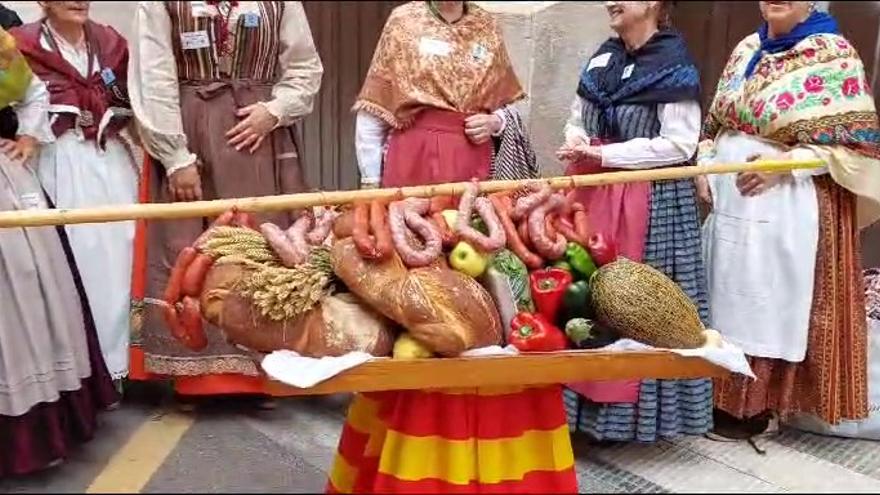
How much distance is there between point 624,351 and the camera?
154 centimetres

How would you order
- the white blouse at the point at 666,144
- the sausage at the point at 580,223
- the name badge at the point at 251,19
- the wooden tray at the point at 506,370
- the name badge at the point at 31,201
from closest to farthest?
the wooden tray at the point at 506,370 → the sausage at the point at 580,223 → the name badge at the point at 31,201 → the white blouse at the point at 666,144 → the name badge at the point at 251,19

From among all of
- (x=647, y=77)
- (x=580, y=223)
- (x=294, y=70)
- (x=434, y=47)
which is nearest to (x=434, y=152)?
(x=434, y=47)

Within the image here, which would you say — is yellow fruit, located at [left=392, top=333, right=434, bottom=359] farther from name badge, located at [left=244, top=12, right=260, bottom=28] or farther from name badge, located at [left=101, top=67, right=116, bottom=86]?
name badge, located at [left=101, top=67, right=116, bottom=86]

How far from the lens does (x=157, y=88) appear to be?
2.47m

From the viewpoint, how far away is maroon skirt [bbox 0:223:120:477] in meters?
1.93

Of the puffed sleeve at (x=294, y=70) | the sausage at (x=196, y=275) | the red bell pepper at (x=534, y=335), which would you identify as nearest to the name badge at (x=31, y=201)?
the puffed sleeve at (x=294, y=70)

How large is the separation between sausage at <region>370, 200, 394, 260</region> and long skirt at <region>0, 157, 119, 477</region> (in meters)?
0.82

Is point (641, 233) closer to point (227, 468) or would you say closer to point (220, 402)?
point (220, 402)

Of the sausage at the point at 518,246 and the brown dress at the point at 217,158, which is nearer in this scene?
the sausage at the point at 518,246

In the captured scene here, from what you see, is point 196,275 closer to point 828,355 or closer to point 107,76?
point 107,76

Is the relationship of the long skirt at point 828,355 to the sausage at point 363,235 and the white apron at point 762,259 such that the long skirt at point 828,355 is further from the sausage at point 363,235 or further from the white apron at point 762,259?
the sausage at point 363,235

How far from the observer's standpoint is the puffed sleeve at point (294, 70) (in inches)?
102

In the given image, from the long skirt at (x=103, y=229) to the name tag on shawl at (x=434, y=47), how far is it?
823mm

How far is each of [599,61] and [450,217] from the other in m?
1.05
